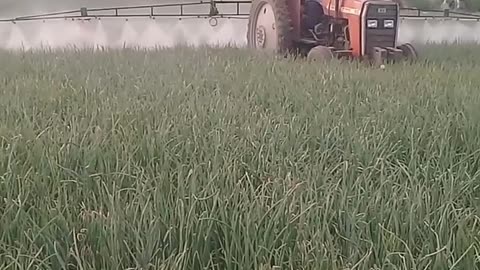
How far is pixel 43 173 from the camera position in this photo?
1.41 meters

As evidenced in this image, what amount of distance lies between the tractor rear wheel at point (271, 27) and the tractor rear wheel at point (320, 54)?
0.40 m

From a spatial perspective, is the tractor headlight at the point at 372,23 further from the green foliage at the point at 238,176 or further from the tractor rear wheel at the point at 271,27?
the green foliage at the point at 238,176

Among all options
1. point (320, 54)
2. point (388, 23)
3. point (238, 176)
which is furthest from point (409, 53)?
point (238, 176)

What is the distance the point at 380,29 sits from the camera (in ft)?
13.2

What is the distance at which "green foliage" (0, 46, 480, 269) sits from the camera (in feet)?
3.57

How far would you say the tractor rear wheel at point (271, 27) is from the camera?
167 inches

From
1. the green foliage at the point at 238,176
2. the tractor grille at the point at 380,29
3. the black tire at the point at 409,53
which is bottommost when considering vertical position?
the green foliage at the point at 238,176

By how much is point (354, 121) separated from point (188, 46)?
10.1 feet

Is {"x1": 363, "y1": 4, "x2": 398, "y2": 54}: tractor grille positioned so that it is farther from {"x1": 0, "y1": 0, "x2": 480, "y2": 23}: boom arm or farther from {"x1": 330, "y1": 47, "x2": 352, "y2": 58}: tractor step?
{"x1": 0, "y1": 0, "x2": 480, "y2": 23}: boom arm

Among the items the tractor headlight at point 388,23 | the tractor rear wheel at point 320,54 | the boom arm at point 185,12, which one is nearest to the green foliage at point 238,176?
the tractor rear wheel at point 320,54

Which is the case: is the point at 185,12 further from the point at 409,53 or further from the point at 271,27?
the point at 409,53

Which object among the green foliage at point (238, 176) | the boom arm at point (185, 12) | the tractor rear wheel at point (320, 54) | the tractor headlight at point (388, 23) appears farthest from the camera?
the boom arm at point (185, 12)

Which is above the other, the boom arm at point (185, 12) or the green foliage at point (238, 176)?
the boom arm at point (185, 12)

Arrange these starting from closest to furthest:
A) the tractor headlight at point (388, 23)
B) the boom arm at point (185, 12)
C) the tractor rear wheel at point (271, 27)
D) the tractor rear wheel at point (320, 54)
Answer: the tractor rear wheel at point (320, 54) → the tractor headlight at point (388, 23) → the tractor rear wheel at point (271, 27) → the boom arm at point (185, 12)
